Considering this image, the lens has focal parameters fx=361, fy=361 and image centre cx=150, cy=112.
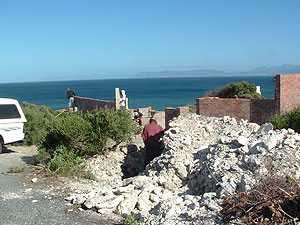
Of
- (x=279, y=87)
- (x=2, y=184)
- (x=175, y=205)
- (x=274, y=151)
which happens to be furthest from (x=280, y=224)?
(x=279, y=87)

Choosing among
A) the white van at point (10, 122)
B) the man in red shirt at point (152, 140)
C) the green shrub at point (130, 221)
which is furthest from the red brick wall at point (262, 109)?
the green shrub at point (130, 221)

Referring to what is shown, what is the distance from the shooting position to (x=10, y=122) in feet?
45.2

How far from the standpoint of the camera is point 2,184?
9.48 meters

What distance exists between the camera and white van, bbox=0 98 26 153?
539 inches

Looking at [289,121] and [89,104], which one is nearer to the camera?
[289,121]

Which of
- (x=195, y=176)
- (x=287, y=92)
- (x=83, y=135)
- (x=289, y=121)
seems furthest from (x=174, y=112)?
(x=195, y=176)

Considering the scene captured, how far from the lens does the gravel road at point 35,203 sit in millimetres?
6953

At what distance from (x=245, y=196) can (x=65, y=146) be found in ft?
25.0

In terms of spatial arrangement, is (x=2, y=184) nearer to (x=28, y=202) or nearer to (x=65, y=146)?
(x=28, y=202)

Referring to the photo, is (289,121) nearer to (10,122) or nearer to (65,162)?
(65,162)

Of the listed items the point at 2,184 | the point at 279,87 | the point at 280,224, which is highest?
the point at 279,87

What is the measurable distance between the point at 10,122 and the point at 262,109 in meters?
9.98

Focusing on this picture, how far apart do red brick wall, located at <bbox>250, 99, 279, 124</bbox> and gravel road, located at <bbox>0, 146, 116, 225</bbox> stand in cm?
885

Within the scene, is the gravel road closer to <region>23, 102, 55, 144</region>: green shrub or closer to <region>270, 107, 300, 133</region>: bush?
<region>23, 102, 55, 144</region>: green shrub
